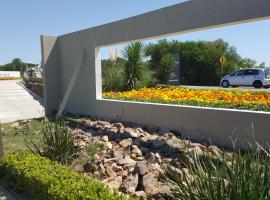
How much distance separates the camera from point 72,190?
369cm

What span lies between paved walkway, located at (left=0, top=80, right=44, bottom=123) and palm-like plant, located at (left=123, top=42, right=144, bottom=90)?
385cm

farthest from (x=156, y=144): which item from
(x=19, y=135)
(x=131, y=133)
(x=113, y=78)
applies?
(x=113, y=78)

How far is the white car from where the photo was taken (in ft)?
89.1

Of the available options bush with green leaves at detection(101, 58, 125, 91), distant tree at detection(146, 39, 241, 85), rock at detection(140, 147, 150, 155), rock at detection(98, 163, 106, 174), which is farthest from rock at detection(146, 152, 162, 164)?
distant tree at detection(146, 39, 241, 85)

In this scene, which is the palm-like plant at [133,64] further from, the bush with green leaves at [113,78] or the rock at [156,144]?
the rock at [156,144]

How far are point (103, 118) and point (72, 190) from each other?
23.7ft

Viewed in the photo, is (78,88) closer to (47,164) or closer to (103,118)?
(103,118)

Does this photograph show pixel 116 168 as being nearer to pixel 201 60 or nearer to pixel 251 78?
pixel 251 78

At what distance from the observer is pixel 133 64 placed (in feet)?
47.5

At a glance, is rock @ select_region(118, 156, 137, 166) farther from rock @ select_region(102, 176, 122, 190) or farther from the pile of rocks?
rock @ select_region(102, 176, 122, 190)

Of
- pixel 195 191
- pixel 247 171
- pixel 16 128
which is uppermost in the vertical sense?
pixel 247 171

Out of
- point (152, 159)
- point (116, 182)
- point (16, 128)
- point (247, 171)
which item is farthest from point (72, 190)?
point (16, 128)

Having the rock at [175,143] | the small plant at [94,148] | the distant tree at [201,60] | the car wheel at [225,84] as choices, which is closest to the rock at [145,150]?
the rock at [175,143]

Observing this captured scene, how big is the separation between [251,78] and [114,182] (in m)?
24.9
